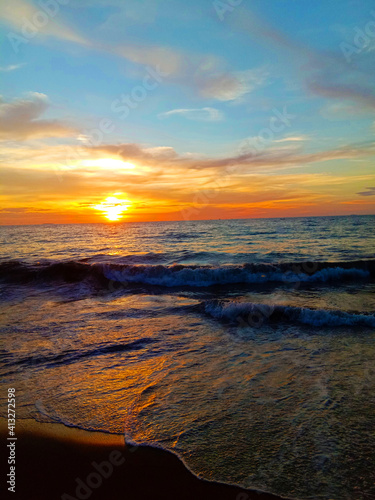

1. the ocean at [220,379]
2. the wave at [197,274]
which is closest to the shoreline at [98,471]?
the ocean at [220,379]

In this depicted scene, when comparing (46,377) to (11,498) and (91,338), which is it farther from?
(11,498)

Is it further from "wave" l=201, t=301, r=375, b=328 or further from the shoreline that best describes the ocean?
the shoreline

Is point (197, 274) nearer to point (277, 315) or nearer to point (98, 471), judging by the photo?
point (277, 315)

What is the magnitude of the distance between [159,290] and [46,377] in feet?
35.9

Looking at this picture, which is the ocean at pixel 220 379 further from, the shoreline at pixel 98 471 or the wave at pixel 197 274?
the wave at pixel 197 274

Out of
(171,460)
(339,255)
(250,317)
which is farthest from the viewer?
(339,255)

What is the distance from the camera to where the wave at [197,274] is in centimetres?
1889

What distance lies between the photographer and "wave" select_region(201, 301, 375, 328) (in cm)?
984

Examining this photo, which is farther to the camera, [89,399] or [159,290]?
[159,290]

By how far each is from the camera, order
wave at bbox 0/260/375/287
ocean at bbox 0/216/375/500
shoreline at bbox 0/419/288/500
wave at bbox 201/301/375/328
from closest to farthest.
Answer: shoreline at bbox 0/419/288/500
ocean at bbox 0/216/375/500
wave at bbox 201/301/375/328
wave at bbox 0/260/375/287

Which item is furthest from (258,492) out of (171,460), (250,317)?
(250,317)

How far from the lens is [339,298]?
1362 centimetres

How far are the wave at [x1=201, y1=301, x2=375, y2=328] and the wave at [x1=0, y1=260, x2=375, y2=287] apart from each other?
7315 mm

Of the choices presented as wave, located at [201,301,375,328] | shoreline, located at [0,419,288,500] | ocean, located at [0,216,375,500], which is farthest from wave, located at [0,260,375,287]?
shoreline, located at [0,419,288,500]
